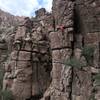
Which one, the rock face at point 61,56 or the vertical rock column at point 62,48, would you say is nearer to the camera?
the rock face at point 61,56

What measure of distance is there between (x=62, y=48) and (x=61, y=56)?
0.67m

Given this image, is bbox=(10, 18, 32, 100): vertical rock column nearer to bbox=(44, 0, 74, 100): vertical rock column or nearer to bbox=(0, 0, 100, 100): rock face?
bbox=(0, 0, 100, 100): rock face

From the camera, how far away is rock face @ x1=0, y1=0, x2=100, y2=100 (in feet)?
69.2

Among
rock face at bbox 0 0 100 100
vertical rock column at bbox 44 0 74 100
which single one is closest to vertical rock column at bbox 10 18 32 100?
rock face at bbox 0 0 100 100

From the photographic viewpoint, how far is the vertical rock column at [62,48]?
2222 centimetres

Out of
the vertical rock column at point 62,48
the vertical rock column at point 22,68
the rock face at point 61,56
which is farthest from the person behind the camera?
the vertical rock column at point 22,68

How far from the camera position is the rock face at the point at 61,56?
21.1 m

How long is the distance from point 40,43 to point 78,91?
8314mm

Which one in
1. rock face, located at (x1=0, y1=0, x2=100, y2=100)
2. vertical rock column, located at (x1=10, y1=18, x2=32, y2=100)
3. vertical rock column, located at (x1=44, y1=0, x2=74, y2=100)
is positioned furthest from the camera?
vertical rock column, located at (x1=10, y1=18, x2=32, y2=100)

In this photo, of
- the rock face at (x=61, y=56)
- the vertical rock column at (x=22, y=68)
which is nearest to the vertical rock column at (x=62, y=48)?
the rock face at (x=61, y=56)

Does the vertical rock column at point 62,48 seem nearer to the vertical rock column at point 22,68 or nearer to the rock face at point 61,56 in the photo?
the rock face at point 61,56

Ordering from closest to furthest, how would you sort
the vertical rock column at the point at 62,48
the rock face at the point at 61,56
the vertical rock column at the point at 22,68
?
the rock face at the point at 61,56 → the vertical rock column at the point at 62,48 → the vertical rock column at the point at 22,68

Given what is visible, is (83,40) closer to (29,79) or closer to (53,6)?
(53,6)

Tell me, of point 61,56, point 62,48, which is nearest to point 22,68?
point 61,56
